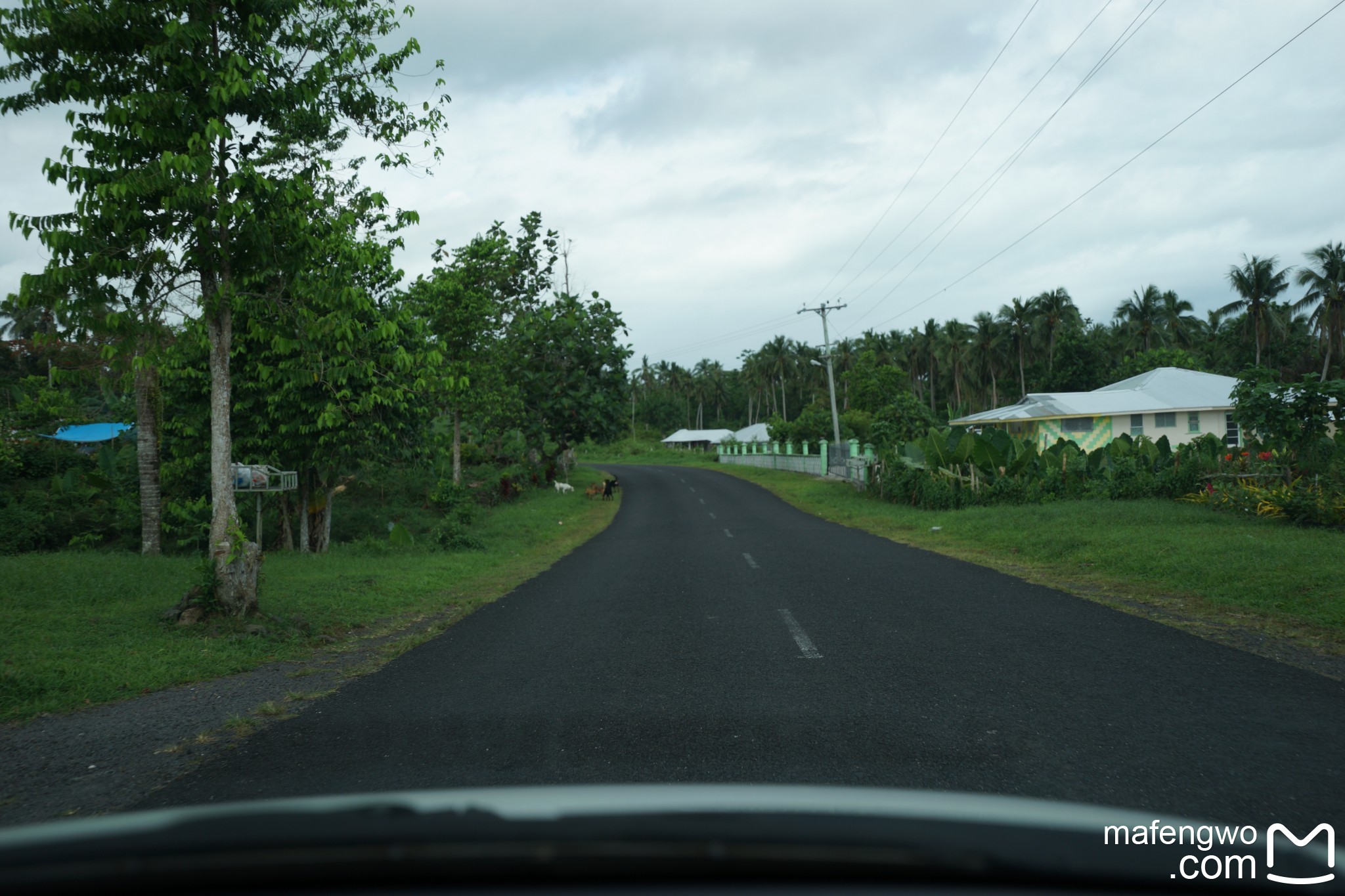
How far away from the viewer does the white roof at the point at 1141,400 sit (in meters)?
38.1

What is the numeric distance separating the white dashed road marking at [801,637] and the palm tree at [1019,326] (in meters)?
62.1

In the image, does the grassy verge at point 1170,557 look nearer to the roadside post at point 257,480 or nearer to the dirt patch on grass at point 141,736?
the dirt patch on grass at point 141,736

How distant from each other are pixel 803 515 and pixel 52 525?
60.4 feet

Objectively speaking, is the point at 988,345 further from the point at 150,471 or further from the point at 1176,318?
the point at 150,471

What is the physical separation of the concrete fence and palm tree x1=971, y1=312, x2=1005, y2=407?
761 inches

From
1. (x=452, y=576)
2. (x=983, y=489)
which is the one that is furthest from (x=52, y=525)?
(x=983, y=489)

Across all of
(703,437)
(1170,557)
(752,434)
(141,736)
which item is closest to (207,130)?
(141,736)

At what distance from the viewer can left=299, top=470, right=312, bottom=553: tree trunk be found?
58.3 ft

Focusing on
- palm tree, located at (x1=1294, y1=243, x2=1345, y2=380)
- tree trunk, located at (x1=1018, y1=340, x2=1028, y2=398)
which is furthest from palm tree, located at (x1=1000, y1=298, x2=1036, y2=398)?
palm tree, located at (x1=1294, y1=243, x2=1345, y2=380)

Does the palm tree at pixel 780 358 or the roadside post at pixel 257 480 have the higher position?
the palm tree at pixel 780 358

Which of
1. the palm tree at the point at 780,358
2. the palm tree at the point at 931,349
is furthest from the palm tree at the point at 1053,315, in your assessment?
the palm tree at the point at 780,358

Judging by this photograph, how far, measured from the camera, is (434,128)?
419 inches

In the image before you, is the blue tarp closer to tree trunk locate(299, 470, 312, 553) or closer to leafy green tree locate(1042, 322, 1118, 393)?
tree trunk locate(299, 470, 312, 553)

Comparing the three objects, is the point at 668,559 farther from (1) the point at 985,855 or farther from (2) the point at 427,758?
(1) the point at 985,855
